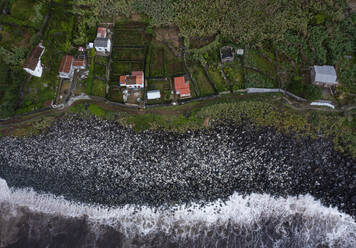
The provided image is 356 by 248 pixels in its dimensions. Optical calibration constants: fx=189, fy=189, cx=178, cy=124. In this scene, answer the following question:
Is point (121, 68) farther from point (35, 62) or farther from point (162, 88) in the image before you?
point (35, 62)

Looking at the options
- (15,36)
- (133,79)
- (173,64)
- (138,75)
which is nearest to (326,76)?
(173,64)

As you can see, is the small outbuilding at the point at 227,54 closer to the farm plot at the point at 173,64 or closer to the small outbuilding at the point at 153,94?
the farm plot at the point at 173,64

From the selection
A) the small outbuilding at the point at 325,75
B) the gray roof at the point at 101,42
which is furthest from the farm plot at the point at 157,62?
the small outbuilding at the point at 325,75

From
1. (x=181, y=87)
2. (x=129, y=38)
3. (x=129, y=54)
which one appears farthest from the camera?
(x=129, y=38)

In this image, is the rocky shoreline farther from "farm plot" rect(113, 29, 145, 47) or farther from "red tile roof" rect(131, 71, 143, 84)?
"farm plot" rect(113, 29, 145, 47)

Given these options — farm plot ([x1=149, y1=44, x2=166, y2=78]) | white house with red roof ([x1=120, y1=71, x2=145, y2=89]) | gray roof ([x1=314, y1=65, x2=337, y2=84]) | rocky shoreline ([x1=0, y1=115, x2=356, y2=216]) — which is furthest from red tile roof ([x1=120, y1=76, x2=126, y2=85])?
gray roof ([x1=314, y1=65, x2=337, y2=84])
